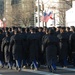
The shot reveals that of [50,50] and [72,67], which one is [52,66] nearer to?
[50,50]

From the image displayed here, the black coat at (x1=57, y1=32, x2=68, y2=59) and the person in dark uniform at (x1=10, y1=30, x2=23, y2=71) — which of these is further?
the black coat at (x1=57, y1=32, x2=68, y2=59)

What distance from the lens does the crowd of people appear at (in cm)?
1590

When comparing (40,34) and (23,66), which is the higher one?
(40,34)

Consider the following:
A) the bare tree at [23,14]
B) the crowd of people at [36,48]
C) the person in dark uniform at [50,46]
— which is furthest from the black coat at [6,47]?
the bare tree at [23,14]

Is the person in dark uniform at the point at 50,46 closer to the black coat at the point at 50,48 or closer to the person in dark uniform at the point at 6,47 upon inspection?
the black coat at the point at 50,48

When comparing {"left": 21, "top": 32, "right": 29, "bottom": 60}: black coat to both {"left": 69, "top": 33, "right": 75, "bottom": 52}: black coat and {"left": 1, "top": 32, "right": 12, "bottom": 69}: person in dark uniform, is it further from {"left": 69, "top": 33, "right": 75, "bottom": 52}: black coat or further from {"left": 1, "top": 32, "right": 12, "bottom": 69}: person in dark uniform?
{"left": 69, "top": 33, "right": 75, "bottom": 52}: black coat

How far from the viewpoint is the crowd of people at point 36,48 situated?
52.2ft

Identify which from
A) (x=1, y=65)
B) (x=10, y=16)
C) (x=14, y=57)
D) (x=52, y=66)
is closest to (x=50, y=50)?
(x=52, y=66)

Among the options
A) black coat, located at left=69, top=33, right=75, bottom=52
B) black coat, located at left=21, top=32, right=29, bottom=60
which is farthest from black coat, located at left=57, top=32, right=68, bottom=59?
black coat, located at left=21, top=32, right=29, bottom=60

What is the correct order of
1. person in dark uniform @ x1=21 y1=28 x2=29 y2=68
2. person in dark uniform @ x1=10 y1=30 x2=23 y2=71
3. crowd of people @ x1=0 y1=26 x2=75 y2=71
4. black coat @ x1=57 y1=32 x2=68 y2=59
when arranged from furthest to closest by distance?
black coat @ x1=57 y1=32 x2=68 y2=59 → person in dark uniform @ x1=21 y1=28 x2=29 y2=68 → person in dark uniform @ x1=10 y1=30 x2=23 y2=71 → crowd of people @ x1=0 y1=26 x2=75 y2=71

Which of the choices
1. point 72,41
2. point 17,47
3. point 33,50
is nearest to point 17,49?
point 17,47

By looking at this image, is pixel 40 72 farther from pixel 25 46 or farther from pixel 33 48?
pixel 25 46

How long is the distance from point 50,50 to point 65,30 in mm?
2601

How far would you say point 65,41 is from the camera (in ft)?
57.9
